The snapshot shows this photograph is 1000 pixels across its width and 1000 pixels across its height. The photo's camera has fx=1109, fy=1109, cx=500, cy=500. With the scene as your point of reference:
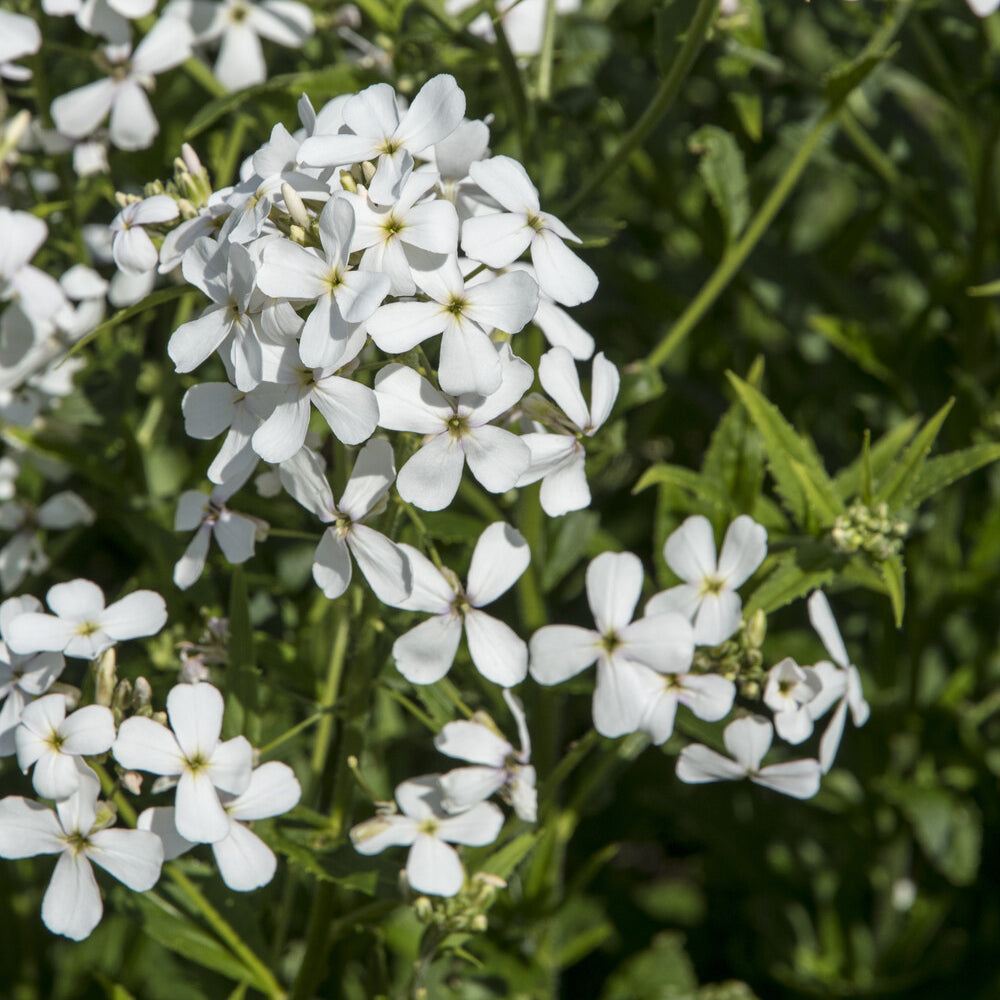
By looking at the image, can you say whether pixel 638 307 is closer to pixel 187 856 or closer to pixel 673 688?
pixel 673 688

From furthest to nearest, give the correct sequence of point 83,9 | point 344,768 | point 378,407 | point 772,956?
point 772,956, point 83,9, point 344,768, point 378,407

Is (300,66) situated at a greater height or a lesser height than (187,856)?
greater

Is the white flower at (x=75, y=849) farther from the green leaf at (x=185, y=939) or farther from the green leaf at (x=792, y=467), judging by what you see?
the green leaf at (x=792, y=467)

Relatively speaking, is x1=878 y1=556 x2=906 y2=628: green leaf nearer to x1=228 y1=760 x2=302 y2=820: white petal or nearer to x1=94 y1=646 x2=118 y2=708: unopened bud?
x1=228 y1=760 x2=302 y2=820: white petal

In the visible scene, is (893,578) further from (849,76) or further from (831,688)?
(849,76)

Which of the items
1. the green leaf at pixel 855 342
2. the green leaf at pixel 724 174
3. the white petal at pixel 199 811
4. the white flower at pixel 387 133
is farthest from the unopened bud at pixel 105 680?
the green leaf at pixel 855 342

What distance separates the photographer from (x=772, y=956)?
242 cm

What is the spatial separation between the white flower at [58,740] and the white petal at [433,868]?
0.41 m

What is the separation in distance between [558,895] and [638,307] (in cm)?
129

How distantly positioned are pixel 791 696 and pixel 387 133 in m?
0.90

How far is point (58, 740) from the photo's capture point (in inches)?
54.4

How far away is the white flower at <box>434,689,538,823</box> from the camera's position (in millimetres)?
1431

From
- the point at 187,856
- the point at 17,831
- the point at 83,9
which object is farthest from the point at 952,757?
the point at 83,9

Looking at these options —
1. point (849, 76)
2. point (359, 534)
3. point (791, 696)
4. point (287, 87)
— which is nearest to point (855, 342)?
point (849, 76)
